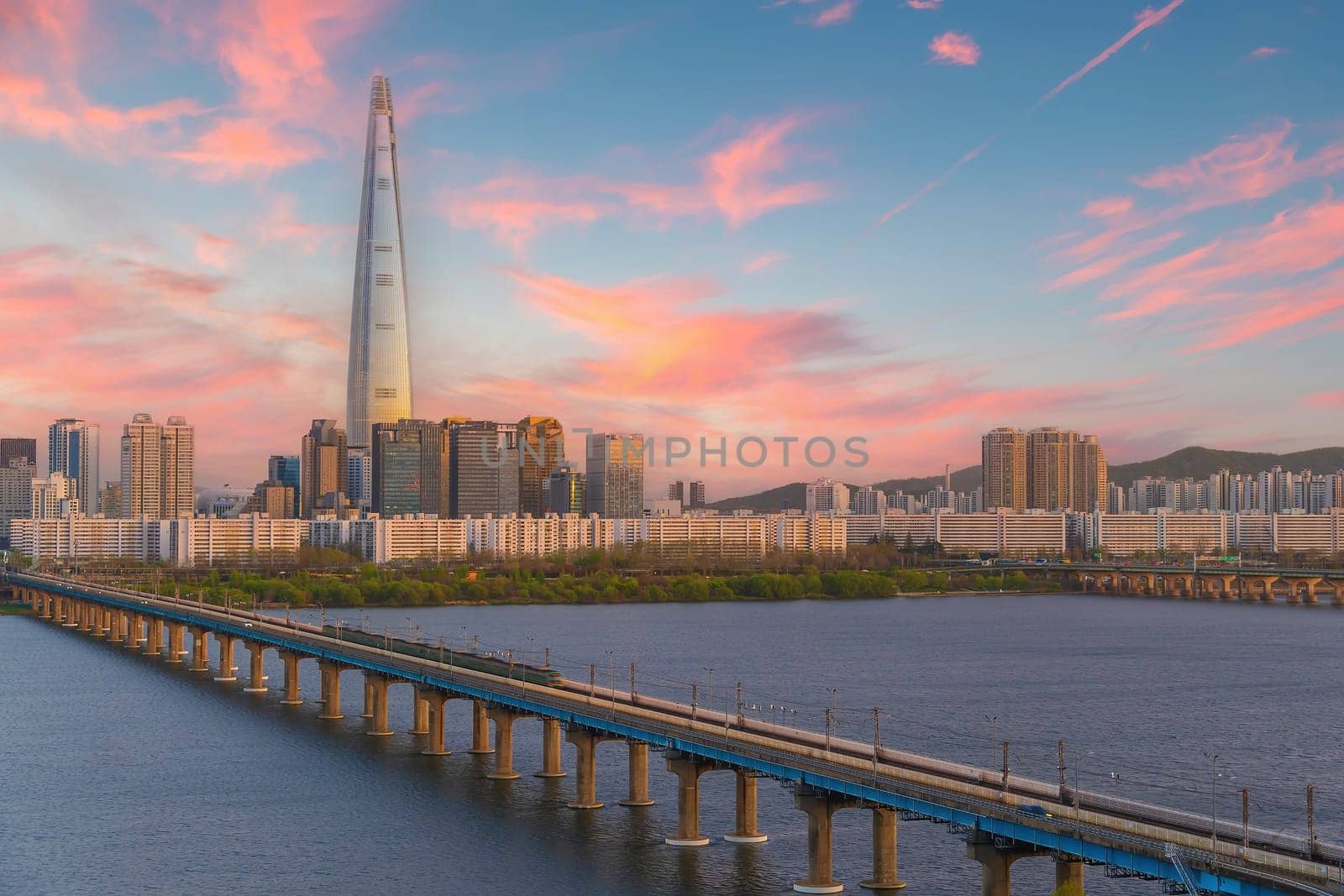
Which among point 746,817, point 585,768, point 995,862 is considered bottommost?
point 746,817

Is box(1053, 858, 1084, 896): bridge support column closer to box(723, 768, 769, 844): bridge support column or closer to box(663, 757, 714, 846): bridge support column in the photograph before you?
box(723, 768, 769, 844): bridge support column

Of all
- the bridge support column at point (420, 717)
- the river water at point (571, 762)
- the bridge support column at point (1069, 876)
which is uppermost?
the bridge support column at point (1069, 876)

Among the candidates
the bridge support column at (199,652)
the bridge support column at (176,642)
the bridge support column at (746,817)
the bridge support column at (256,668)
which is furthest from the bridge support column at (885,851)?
the bridge support column at (176,642)

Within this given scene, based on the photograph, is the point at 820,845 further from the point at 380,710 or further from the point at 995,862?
the point at 380,710

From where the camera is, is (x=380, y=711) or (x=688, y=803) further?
(x=380, y=711)

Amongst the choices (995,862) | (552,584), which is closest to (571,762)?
(995,862)

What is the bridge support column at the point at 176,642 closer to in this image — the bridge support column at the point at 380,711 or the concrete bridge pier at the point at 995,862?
the bridge support column at the point at 380,711

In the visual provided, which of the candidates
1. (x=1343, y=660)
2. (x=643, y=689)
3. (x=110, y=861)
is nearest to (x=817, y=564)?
(x=1343, y=660)
